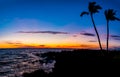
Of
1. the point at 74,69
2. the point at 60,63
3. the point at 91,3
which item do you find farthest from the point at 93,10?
the point at 74,69

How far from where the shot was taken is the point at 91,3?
52.7m

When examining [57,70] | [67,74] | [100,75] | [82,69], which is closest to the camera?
[100,75]

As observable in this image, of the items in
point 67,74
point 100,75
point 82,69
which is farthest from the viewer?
point 67,74

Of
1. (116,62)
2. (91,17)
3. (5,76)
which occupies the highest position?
(91,17)

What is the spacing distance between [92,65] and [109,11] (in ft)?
70.8

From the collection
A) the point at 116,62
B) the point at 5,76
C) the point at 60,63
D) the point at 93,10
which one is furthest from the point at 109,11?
the point at 5,76

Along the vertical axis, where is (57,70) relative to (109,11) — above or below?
below

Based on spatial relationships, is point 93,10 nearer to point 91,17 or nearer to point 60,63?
point 91,17

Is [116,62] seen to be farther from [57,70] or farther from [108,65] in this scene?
[57,70]

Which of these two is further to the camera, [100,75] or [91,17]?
[91,17]

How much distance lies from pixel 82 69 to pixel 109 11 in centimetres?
2184

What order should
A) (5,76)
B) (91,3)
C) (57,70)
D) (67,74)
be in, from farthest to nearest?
(91,3) < (5,76) < (57,70) < (67,74)

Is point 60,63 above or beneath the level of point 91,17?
beneath

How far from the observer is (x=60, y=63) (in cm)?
4284
